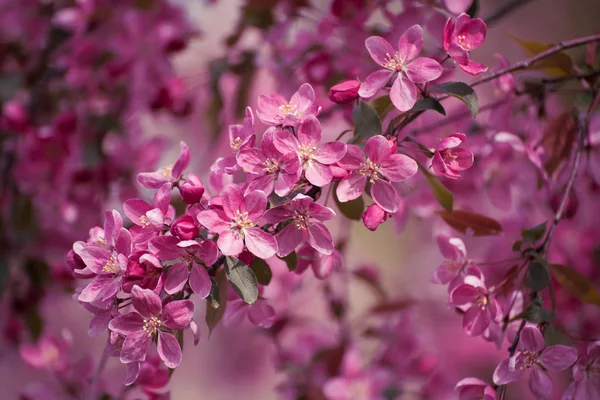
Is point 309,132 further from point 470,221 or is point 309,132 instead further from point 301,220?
point 470,221

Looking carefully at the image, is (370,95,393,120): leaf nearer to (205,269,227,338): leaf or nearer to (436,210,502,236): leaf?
(436,210,502,236): leaf

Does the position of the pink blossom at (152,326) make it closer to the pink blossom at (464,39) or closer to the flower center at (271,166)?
the flower center at (271,166)

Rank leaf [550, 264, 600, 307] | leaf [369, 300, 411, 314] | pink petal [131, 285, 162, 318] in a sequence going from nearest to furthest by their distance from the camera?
pink petal [131, 285, 162, 318] → leaf [550, 264, 600, 307] → leaf [369, 300, 411, 314]

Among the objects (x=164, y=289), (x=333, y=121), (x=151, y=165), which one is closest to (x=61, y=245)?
(x=151, y=165)

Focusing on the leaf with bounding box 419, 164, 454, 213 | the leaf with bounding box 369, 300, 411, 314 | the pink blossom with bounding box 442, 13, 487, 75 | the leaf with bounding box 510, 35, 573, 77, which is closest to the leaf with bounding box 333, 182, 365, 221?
the leaf with bounding box 419, 164, 454, 213

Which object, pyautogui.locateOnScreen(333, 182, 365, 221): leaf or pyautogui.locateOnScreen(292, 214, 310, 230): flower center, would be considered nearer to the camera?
pyautogui.locateOnScreen(292, 214, 310, 230): flower center

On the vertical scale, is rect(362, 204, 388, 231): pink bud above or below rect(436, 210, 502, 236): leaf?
above

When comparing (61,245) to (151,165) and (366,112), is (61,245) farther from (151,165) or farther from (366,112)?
(366,112)

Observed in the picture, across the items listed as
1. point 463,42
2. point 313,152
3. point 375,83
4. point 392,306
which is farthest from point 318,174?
point 392,306
